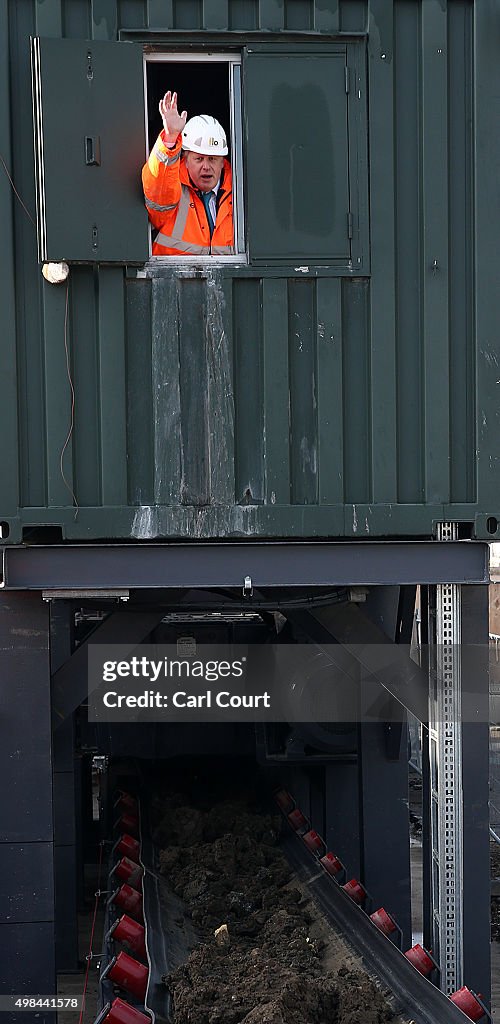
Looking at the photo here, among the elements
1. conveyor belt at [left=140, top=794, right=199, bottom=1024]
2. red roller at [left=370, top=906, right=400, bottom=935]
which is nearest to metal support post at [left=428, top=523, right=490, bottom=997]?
red roller at [left=370, top=906, right=400, bottom=935]

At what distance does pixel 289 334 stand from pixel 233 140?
1.01 metres

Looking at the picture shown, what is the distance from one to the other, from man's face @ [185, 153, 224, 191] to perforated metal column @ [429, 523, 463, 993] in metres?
2.39

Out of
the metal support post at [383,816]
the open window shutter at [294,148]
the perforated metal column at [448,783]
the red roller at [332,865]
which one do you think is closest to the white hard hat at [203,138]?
the open window shutter at [294,148]

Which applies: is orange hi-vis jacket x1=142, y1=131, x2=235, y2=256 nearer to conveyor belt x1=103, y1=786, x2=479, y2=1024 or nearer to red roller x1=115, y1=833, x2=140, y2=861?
conveyor belt x1=103, y1=786, x2=479, y2=1024

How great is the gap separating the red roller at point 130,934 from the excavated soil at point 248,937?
0.32 meters

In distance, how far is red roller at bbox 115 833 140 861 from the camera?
8.27 metres

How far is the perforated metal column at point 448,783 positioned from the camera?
20.6 feet

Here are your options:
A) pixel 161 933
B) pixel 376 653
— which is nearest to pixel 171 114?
pixel 376 653

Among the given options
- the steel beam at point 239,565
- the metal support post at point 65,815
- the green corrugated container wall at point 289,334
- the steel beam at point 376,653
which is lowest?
the metal support post at point 65,815

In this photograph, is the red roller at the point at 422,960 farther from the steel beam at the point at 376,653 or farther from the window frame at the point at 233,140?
the window frame at the point at 233,140

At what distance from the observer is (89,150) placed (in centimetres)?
574

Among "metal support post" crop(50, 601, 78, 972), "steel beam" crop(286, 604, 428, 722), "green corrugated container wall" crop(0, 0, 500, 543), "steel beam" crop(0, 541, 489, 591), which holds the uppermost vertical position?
"green corrugated container wall" crop(0, 0, 500, 543)

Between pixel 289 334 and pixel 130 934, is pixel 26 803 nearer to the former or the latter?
pixel 130 934

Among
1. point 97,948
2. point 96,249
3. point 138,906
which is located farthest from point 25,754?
point 97,948
